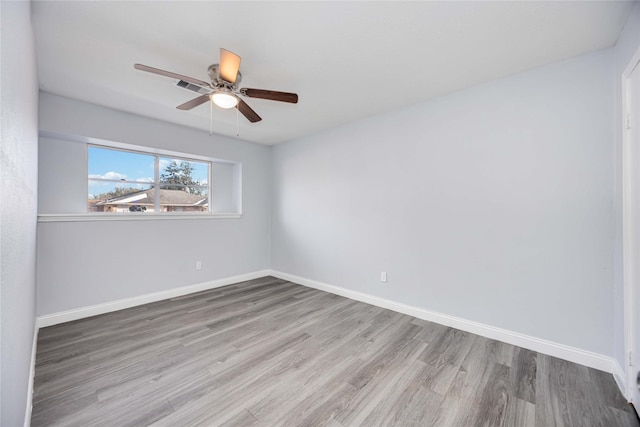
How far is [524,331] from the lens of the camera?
2.31m

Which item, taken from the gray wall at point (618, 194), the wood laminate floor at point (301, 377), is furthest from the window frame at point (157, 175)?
the gray wall at point (618, 194)

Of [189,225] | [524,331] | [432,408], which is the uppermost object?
[189,225]

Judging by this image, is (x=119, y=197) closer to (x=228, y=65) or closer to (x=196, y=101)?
(x=196, y=101)

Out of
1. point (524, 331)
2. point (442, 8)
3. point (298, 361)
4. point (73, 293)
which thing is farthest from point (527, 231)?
point (73, 293)

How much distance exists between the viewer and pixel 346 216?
3.68 m

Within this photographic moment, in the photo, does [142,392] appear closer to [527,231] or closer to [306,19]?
A: [306,19]

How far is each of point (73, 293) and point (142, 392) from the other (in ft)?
6.36

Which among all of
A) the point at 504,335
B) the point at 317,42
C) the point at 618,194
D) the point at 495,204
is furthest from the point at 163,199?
the point at 618,194

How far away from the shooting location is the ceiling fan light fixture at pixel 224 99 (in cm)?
205

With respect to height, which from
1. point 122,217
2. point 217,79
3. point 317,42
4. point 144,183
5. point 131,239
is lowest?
point 131,239

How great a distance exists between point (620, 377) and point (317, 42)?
3.26m

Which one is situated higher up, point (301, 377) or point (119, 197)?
point (119, 197)

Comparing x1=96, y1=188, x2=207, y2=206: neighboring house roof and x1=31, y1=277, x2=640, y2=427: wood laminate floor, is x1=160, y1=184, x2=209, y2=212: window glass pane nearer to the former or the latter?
x1=96, y1=188, x2=207, y2=206: neighboring house roof

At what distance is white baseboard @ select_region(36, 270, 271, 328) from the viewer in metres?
2.74
